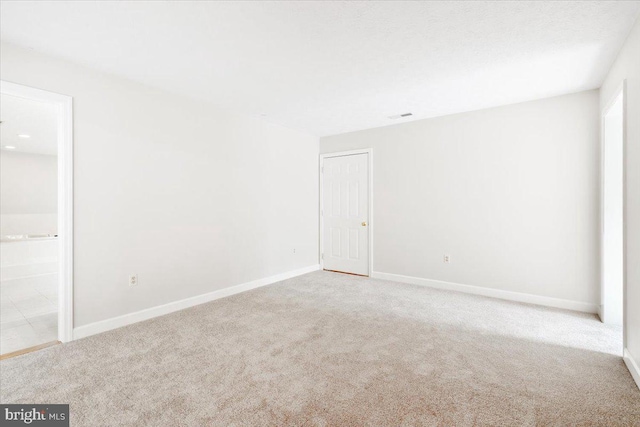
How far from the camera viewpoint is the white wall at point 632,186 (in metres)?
2.10

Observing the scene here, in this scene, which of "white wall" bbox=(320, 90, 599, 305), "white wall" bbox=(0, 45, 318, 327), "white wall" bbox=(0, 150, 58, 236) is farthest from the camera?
"white wall" bbox=(0, 150, 58, 236)

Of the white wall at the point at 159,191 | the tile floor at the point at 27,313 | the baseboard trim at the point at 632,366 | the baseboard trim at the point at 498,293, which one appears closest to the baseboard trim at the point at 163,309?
the white wall at the point at 159,191

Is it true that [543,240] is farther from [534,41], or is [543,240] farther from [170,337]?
[170,337]

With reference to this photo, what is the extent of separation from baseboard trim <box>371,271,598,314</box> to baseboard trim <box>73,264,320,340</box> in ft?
6.41

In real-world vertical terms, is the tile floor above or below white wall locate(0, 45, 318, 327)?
below

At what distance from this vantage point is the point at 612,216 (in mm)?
3158

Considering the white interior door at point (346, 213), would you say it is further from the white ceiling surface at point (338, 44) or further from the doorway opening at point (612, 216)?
the doorway opening at point (612, 216)

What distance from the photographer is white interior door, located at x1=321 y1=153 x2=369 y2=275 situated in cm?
529

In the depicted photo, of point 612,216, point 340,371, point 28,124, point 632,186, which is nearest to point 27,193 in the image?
point 28,124

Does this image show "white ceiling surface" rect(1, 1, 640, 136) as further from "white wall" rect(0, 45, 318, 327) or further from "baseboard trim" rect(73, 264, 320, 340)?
"baseboard trim" rect(73, 264, 320, 340)

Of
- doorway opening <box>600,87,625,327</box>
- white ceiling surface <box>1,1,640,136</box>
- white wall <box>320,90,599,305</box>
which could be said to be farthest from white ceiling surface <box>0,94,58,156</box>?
doorway opening <box>600,87,625,327</box>

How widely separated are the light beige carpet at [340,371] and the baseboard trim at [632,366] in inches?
1.7

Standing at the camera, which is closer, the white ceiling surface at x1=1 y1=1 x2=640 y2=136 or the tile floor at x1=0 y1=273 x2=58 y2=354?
the white ceiling surface at x1=1 y1=1 x2=640 y2=136

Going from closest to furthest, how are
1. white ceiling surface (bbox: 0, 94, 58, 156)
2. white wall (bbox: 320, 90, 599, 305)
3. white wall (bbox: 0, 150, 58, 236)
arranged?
white wall (bbox: 320, 90, 599, 305) < white ceiling surface (bbox: 0, 94, 58, 156) < white wall (bbox: 0, 150, 58, 236)
